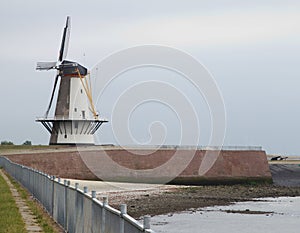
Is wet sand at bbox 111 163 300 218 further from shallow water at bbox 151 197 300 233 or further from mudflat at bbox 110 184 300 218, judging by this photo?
shallow water at bbox 151 197 300 233

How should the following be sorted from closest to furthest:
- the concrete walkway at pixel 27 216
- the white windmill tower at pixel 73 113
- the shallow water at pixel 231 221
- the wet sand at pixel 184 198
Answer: the concrete walkway at pixel 27 216 → the shallow water at pixel 231 221 → the wet sand at pixel 184 198 → the white windmill tower at pixel 73 113

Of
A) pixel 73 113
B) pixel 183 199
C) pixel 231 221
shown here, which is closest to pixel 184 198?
pixel 183 199

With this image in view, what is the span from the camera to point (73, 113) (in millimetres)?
74250

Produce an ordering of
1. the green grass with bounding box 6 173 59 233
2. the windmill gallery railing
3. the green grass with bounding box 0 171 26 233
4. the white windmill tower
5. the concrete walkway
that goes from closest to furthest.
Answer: the windmill gallery railing → the green grass with bounding box 0 171 26 233 → the green grass with bounding box 6 173 59 233 → the concrete walkway → the white windmill tower

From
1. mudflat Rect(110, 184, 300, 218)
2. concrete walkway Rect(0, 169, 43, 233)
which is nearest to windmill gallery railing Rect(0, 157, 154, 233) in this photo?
concrete walkway Rect(0, 169, 43, 233)

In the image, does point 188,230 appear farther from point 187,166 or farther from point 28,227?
point 187,166

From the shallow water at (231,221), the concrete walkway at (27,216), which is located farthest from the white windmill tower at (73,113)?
the concrete walkway at (27,216)

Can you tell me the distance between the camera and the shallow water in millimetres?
32719

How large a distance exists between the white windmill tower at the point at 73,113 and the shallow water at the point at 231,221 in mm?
30777

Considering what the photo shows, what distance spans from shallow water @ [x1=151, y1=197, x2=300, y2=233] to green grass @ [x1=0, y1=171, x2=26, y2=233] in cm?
653

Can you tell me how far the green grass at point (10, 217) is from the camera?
18.8 m

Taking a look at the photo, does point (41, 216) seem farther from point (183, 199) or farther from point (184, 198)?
point (184, 198)

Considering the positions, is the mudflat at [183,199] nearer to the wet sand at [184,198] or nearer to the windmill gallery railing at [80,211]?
the wet sand at [184,198]

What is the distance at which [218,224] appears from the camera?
116 ft
